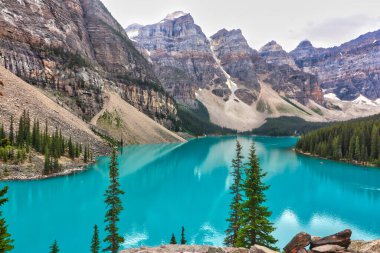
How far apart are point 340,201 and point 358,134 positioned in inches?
2356

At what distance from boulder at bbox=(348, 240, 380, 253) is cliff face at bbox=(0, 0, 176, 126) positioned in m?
129

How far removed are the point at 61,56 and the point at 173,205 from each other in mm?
116810

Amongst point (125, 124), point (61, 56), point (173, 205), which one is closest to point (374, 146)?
point (173, 205)

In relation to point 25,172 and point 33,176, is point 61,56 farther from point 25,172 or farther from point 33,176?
point 33,176

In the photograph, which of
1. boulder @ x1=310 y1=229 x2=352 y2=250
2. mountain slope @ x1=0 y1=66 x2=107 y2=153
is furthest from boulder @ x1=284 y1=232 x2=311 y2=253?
mountain slope @ x1=0 y1=66 x2=107 y2=153

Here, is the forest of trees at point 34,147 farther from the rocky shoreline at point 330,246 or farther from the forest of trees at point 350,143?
the forest of trees at point 350,143

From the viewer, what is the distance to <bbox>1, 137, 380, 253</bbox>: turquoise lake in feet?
120

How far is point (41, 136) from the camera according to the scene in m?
74.8

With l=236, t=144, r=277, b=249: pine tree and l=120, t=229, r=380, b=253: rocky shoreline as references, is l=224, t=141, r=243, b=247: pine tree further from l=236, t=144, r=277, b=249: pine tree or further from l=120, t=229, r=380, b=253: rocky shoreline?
l=120, t=229, r=380, b=253: rocky shoreline

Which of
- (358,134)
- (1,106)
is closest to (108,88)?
(1,106)

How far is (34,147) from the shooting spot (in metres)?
72.2

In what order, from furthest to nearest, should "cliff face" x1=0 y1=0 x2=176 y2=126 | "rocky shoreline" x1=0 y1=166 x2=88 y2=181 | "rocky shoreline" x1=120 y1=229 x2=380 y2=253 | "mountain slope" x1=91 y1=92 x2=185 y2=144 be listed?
"mountain slope" x1=91 y1=92 x2=185 y2=144
"cliff face" x1=0 y1=0 x2=176 y2=126
"rocky shoreline" x1=0 y1=166 x2=88 y2=181
"rocky shoreline" x1=120 y1=229 x2=380 y2=253

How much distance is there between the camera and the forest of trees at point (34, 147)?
6322 cm

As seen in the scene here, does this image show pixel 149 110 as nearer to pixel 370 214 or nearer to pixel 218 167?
pixel 218 167
